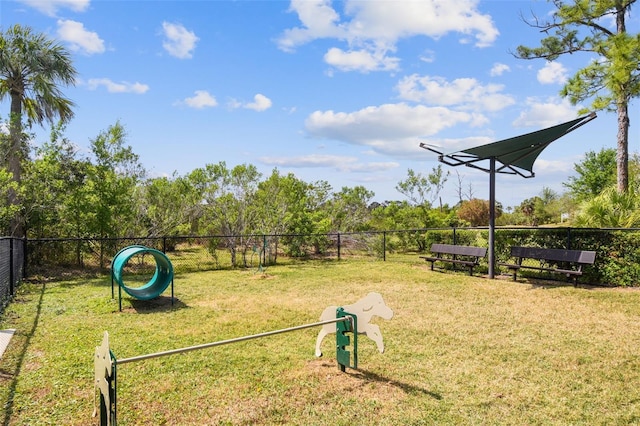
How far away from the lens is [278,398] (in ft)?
11.5

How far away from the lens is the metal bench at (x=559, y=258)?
8.32m

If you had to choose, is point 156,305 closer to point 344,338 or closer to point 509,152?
point 344,338

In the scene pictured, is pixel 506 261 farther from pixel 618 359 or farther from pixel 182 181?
pixel 182 181

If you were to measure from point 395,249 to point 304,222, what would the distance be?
15.6 feet

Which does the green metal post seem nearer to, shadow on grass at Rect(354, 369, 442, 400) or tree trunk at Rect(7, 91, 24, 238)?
shadow on grass at Rect(354, 369, 442, 400)

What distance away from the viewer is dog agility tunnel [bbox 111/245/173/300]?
6.81 m

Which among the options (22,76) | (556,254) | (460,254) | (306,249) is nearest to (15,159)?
(22,76)

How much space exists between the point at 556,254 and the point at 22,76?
50.5 feet

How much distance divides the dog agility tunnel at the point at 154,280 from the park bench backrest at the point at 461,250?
25.1 ft

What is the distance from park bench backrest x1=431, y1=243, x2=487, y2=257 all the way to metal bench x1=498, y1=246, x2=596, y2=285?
78cm

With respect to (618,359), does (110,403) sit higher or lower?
higher

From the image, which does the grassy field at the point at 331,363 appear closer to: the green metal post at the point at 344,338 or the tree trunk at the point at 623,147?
the green metal post at the point at 344,338

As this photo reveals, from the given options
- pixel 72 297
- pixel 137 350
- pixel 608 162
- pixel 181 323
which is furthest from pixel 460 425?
pixel 608 162

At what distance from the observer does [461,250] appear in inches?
433
